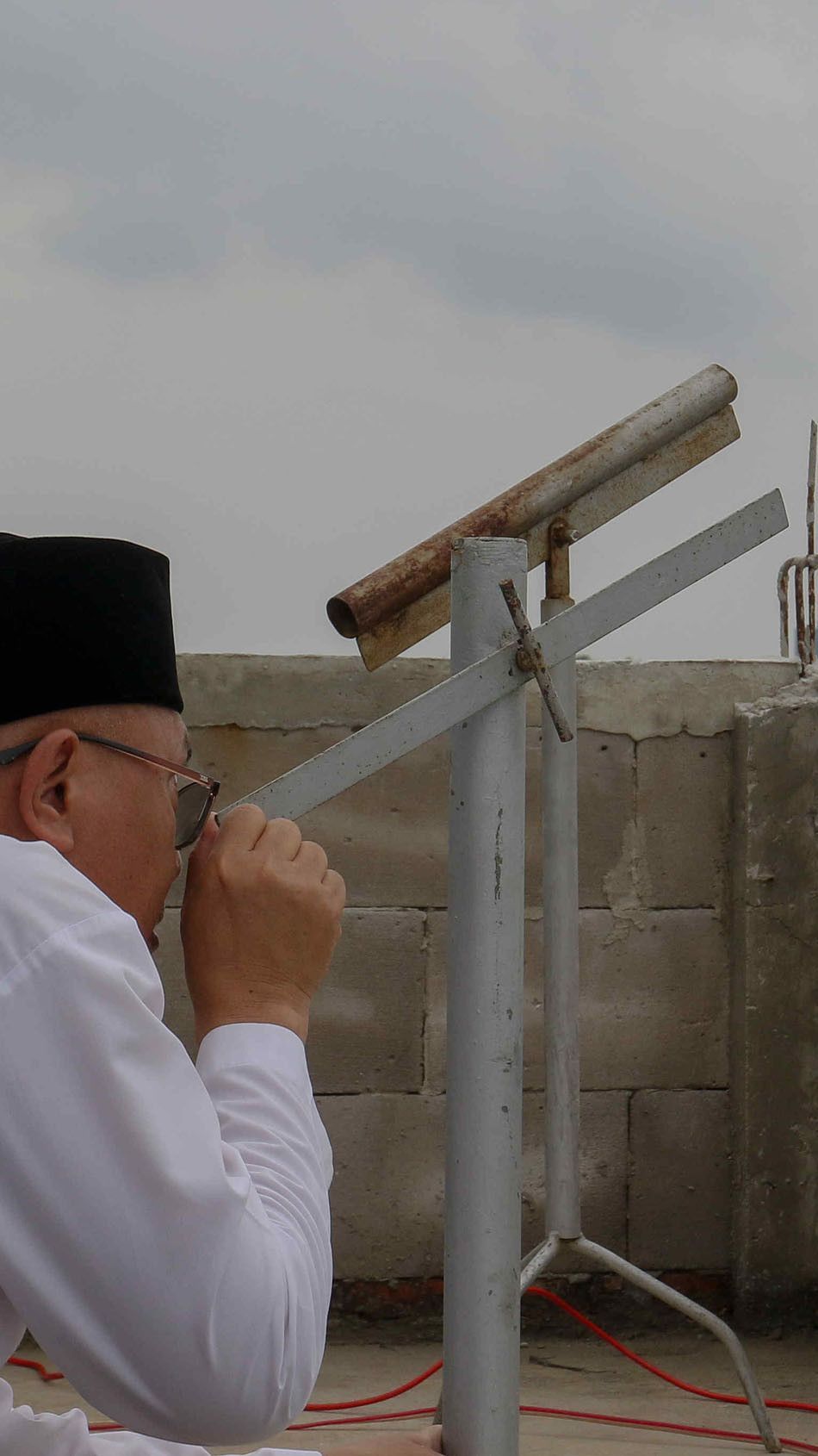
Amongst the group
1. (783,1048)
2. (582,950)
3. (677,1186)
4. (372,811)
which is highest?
(372,811)

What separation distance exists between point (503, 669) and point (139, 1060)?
0.47m

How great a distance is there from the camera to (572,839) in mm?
2844

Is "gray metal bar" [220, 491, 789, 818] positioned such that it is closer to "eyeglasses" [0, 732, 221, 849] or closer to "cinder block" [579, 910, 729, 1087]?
"eyeglasses" [0, 732, 221, 849]

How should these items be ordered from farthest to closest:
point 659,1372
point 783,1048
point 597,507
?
1. point 783,1048
2. point 659,1372
3. point 597,507

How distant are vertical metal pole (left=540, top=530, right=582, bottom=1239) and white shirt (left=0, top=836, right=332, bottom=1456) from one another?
6.29 feet

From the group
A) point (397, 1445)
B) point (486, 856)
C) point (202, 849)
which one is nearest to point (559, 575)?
point (486, 856)

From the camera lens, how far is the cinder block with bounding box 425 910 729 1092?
3709mm

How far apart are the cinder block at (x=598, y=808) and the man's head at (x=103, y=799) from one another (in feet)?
8.62

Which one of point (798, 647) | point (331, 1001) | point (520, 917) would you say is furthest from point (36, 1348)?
point (520, 917)

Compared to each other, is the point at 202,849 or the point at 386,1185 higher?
the point at 202,849

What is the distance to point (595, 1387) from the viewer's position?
3334mm

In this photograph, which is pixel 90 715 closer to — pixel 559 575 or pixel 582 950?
pixel 559 575

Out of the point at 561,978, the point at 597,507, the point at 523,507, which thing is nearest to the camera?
the point at 523,507

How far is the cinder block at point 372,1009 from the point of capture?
3668mm
